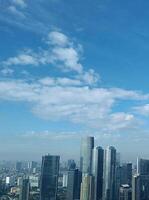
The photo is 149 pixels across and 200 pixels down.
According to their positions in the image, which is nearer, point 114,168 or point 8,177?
point 114,168

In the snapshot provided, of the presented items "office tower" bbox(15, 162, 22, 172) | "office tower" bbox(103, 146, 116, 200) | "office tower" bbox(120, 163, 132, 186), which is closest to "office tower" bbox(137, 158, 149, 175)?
"office tower" bbox(120, 163, 132, 186)

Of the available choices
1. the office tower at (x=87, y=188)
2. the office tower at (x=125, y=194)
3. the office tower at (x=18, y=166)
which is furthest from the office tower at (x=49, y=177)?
the office tower at (x=18, y=166)

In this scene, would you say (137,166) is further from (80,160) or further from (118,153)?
(80,160)

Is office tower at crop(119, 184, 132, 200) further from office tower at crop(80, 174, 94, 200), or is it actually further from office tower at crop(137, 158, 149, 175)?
office tower at crop(137, 158, 149, 175)

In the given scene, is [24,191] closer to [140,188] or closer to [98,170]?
[98,170]

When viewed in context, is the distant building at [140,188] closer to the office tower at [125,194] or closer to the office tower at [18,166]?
the office tower at [125,194]

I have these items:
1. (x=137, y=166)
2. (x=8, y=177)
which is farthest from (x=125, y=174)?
(x=8, y=177)

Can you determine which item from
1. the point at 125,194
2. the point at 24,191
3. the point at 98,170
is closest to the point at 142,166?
the point at 98,170

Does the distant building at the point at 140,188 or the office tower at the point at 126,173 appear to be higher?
the office tower at the point at 126,173
